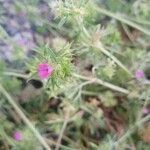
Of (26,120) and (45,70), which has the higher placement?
(45,70)

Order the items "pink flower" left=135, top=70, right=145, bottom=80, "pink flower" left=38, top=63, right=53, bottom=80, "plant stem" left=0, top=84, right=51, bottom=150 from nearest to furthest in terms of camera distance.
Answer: "pink flower" left=38, top=63, right=53, bottom=80, "plant stem" left=0, top=84, right=51, bottom=150, "pink flower" left=135, top=70, right=145, bottom=80

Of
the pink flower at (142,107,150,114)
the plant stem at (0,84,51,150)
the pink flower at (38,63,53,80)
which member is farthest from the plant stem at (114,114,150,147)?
the pink flower at (38,63,53,80)

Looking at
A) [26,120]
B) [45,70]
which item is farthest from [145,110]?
[45,70]

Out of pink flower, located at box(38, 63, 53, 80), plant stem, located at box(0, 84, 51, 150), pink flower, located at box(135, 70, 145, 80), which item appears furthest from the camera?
pink flower, located at box(135, 70, 145, 80)

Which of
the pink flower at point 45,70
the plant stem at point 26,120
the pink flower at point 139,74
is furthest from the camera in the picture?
the pink flower at point 139,74

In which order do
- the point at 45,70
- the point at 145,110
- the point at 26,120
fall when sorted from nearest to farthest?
the point at 45,70
the point at 26,120
the point at 145,110

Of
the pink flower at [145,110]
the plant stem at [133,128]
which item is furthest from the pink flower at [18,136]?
the pink flower at [145,110]

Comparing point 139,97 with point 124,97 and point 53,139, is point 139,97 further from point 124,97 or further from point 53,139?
point 53,139

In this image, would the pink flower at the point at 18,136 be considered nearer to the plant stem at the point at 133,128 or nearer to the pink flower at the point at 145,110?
the plant stem at the point at 133,128

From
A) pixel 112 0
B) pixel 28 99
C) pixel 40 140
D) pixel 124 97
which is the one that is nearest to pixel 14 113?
pixel 28 99

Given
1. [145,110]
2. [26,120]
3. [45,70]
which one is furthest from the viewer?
[145,110]

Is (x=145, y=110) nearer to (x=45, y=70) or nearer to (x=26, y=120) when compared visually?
(x=26, y=120)

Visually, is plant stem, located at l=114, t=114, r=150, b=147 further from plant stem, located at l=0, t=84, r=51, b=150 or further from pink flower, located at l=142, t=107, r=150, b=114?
plant stem, located at l=0, t=84, r=51, b=150
